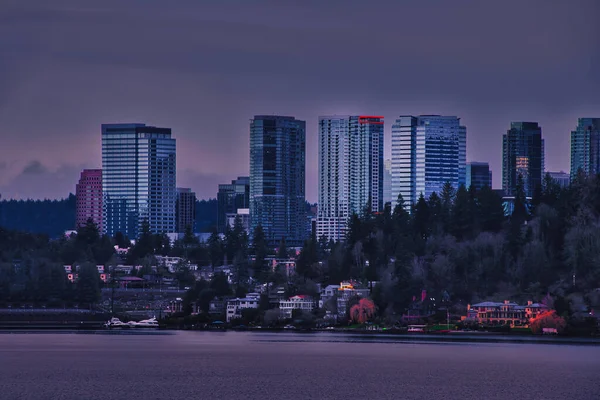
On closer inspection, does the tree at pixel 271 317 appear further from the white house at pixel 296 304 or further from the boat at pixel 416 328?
the boat at pixel 416 328

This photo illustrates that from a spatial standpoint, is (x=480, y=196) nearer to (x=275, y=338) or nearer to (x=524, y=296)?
(x=524, y=296)

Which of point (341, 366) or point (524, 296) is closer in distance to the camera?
point (341, 366)

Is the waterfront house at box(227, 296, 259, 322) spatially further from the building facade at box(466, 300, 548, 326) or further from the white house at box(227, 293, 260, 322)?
the building facade at box(466, 300, 548, 326)

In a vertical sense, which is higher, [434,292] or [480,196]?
[480,196]

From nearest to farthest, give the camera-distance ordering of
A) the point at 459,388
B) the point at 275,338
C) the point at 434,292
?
the point at 459,388 < the point at 275,338 < the point at 434,292

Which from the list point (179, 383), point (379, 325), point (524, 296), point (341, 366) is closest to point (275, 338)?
point (379, 325)

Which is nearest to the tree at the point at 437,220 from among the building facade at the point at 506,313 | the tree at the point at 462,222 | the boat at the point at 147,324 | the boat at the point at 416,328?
the tree at the point at 462,222

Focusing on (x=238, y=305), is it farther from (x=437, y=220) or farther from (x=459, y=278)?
(x=459, y=278)

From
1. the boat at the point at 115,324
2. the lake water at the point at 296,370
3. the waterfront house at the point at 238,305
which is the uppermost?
the waterfront house at the point at 238,305

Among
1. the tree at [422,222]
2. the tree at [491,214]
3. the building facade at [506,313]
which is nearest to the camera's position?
the building facade at [506,313]

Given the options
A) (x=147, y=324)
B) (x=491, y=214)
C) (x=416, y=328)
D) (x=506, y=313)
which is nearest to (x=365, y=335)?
(x=416, y=328)
